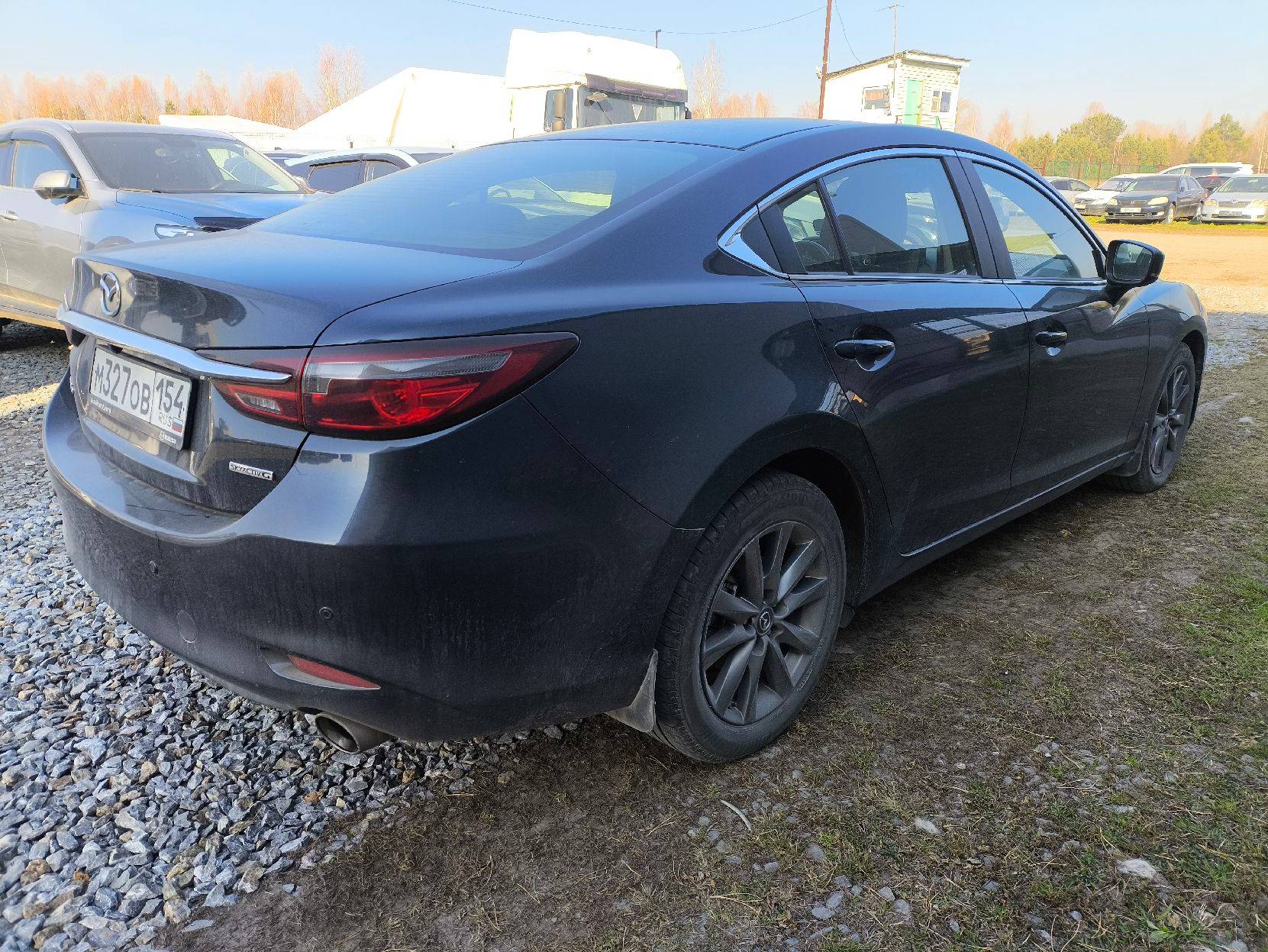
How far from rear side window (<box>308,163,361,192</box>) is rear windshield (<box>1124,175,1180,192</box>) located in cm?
2678

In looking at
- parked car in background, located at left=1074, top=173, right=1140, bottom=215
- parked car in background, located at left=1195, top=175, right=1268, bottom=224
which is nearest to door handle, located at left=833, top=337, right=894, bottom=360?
parked car in background, located at left=1074, top=173, right=1140, bottom=215

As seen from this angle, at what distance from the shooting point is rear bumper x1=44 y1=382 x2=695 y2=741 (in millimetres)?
1740

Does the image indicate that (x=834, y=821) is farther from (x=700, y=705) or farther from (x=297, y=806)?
(x=297, y=806)

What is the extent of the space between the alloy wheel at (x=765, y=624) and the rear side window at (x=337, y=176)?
10.2 m

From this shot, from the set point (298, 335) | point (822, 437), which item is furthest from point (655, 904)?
point (298, 335)

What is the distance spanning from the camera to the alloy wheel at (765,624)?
2342 millimetres

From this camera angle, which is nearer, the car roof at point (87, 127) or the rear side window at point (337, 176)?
the car roof at point (87, 127)

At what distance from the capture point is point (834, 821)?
226cm

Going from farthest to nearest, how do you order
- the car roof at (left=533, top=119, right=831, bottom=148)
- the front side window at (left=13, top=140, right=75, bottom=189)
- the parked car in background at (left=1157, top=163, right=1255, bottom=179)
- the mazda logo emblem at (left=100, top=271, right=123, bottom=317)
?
the parked car in background at (left=1157, top=163, right=1255, bottom=179) < the front side window at (left=13, top=140, right=75, bottom=189) < the car roof at (left=533, top=119, right=831, bottom=148) < the mazda logo emblem at (left=100, top=271, right=123, bottom=317)

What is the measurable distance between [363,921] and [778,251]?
176cm

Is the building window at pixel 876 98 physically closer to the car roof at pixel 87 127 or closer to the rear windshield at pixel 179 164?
the rear windshield at pixel 179 164

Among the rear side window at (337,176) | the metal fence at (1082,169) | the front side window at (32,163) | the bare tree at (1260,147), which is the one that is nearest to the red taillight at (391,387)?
the front side window at (32,163)

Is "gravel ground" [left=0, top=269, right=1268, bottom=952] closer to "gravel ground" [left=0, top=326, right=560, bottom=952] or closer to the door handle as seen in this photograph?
"gravel ground" [left=0, top=326, right=560, bottom=952]

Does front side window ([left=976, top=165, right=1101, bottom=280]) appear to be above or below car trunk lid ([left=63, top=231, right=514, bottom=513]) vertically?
above
